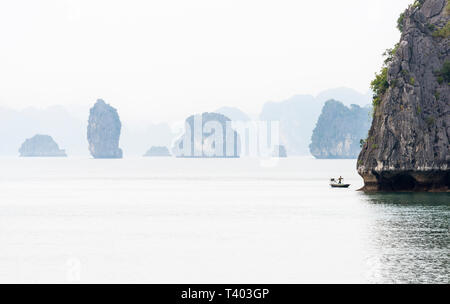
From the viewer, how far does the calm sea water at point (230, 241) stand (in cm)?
3553

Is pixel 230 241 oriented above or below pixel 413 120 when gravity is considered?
below

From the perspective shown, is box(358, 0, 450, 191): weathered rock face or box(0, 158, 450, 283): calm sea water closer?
box(0, 158, 450, 283): calm sea water

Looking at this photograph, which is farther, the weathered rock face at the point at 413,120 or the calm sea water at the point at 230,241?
the weathered rock face at the point at 413,120

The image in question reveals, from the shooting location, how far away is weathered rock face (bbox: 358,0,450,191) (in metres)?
82.9

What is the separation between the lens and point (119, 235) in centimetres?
5091

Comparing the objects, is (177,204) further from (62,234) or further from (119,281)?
(119,281)

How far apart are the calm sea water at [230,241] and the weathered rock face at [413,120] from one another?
14.1 ft

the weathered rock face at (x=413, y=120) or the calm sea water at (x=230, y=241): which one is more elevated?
the weathered rock face at (x=413, y=120)

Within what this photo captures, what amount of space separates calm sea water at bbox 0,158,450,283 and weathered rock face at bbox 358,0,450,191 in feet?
14.1

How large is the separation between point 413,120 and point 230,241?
43.0 meters

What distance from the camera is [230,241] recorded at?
47.3m

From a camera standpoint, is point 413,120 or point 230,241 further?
point 413,120
